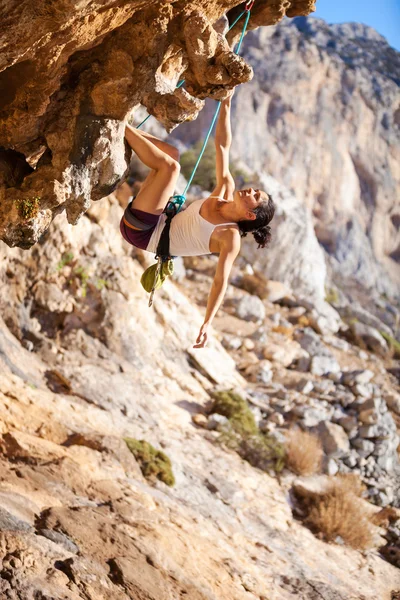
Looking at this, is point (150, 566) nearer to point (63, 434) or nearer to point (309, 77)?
point (63, 434)

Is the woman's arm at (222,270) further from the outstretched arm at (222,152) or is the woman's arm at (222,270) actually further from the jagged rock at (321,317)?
the jagged rock at (321,317)

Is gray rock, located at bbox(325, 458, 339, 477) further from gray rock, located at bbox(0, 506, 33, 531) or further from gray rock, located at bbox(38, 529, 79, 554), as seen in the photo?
Answer: gray rock, located at bbox(0, 506, 33, 531)

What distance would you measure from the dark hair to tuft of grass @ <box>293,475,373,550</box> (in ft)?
20.0

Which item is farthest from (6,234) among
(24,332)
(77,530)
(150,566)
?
(24,332)

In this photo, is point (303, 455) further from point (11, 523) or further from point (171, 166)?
point (171, 166)

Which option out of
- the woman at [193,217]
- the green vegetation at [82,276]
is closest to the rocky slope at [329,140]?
the green vegetation at [82,276]

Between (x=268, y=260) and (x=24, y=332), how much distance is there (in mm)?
15939

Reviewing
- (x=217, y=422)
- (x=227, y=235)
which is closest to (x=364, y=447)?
(x=217, y=422)

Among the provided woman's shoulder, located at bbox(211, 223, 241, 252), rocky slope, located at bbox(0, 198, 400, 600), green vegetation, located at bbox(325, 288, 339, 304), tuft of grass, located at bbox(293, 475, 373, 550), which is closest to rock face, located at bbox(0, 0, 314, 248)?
woman's shoulder, located at bbox(211, 223, 241, 252)

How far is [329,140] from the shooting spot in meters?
34.6

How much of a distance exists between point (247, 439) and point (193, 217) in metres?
7.17

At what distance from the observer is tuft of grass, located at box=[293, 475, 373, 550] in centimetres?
904

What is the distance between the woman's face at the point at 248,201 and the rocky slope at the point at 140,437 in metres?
3.22

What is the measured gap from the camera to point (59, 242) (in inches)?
422
